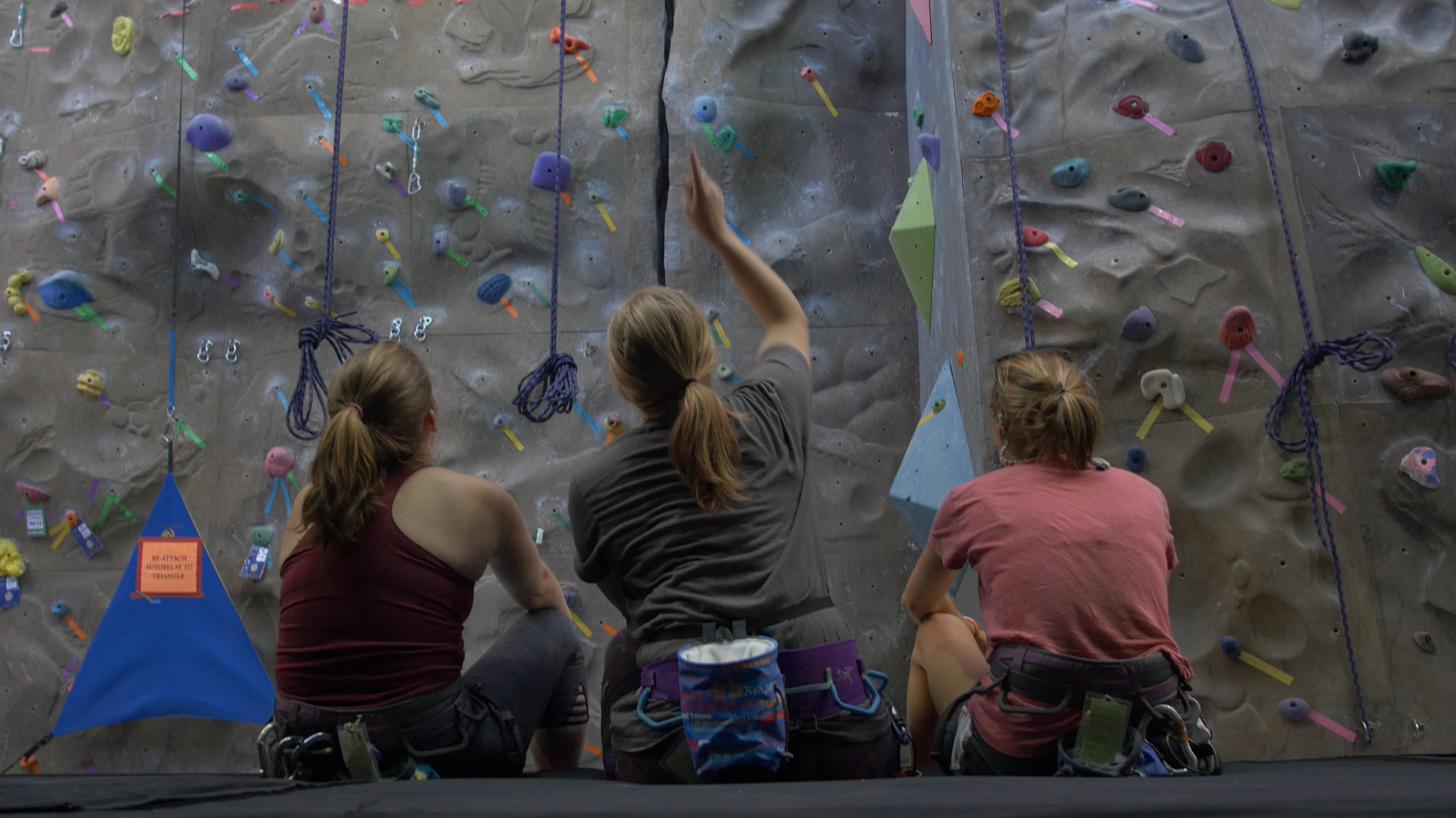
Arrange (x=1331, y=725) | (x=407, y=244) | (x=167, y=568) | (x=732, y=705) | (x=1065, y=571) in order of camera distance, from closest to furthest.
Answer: (x=732, y=705) < (x=1065, y=571) < (x=1331, y=725) < (x=167, y=568) < (x=407, y=244)

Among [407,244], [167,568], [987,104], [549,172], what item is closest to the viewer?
[987,104]

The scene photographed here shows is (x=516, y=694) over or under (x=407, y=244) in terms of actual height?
under

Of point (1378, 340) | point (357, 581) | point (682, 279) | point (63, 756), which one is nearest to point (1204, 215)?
point (1378, 340)

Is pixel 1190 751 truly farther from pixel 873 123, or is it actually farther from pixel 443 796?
pixel 873 123

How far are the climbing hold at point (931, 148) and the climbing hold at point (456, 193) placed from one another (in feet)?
4.71

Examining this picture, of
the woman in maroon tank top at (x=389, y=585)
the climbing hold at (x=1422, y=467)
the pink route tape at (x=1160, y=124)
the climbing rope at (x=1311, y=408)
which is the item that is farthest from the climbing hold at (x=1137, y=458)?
the woman in maroon tank top at (x=389, y=585)

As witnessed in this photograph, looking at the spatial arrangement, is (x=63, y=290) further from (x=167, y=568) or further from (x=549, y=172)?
(x=549, y=172)

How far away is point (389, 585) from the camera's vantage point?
4.34 ft

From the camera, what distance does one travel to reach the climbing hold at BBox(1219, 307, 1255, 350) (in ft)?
6.97

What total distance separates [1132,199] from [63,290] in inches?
125

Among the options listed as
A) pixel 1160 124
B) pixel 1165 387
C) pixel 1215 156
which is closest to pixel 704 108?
pixel 1160 124

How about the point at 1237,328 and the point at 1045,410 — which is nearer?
the point at 1045,410

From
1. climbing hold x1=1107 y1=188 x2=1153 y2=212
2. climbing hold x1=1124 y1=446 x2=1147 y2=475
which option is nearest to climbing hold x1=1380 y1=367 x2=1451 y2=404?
climbing hold x1=1124 y1=446 x2=1147 y2=475

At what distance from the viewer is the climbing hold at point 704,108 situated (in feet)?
10.1
